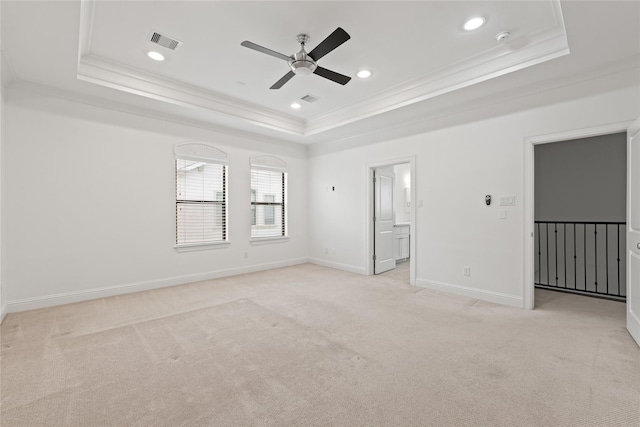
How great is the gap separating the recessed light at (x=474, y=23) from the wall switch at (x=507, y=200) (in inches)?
83.9

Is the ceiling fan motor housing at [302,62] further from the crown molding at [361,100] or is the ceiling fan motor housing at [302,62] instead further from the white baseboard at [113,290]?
the white baseboard at [113,290]

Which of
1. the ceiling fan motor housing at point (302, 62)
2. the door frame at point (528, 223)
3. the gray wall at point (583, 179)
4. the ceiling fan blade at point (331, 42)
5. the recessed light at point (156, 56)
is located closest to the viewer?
the ceiling fan blade at point (331, 42)

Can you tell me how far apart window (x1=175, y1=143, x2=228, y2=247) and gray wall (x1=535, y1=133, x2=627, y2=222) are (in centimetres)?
638

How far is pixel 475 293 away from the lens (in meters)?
4.15

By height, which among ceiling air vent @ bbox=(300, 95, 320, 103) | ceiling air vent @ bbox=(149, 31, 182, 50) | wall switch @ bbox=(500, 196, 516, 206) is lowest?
wall switch @ bbox=(500, 196, 516, 206)

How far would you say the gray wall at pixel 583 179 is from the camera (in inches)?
207

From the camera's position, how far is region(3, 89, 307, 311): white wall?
364 centimetres

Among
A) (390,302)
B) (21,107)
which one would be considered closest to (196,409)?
(390,302)

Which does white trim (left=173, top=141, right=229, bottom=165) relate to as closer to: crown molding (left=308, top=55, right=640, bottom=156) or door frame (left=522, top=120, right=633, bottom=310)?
crown molding (left=308, top=55, right=640, bottom=156)

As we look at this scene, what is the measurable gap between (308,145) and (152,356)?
536cm

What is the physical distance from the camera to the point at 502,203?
391 centimetres

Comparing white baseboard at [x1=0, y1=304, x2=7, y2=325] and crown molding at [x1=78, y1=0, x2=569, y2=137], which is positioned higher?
crown molding at [x1=78, y1=0, x2=569, y2=137]

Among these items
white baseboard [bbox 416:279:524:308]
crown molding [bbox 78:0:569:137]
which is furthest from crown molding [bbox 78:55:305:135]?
white baseboard [bbox 416:279:524:308]

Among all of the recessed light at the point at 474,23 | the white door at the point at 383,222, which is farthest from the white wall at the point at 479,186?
the recessed light at the point at 474,23
